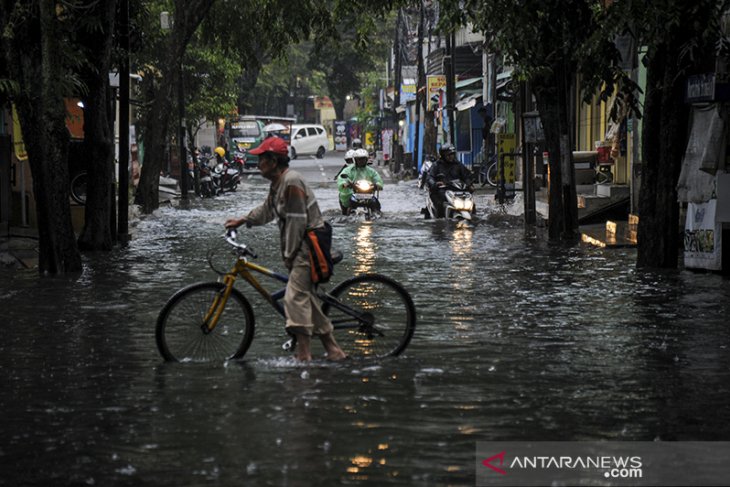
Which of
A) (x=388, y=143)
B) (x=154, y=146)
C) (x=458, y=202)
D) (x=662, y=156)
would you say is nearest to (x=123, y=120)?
(x=458, y=202)

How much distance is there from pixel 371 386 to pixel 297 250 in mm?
1367

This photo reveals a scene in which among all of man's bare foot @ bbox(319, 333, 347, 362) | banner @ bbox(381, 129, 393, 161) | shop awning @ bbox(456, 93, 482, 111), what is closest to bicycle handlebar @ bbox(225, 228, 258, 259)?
man's bare foot @ bbox(319, 333, 347, 362)

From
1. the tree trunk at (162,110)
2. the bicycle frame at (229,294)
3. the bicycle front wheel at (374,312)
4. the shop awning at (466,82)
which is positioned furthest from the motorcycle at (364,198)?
the shop awning at (466,82)

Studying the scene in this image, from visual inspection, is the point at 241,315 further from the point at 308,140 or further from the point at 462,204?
the point at 308,140

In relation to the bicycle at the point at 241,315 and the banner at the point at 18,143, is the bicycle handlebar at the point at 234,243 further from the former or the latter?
the banner at the point at 18,143

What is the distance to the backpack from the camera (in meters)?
9.99

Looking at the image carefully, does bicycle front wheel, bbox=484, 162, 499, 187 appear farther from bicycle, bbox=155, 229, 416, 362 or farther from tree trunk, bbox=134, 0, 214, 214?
bicycle, bbox=155, 229, 416, 362

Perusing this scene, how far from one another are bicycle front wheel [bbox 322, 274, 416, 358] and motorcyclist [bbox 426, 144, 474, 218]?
56.0 ft

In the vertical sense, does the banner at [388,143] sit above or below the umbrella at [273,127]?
below

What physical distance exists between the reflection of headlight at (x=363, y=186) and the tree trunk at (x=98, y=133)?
7785 millimetres

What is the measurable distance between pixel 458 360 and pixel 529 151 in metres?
16.9

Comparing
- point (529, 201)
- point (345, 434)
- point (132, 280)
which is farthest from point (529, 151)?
point (345, 434)

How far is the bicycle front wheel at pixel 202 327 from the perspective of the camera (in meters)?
9.98

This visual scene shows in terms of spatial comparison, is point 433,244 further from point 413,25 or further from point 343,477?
point 413,25
